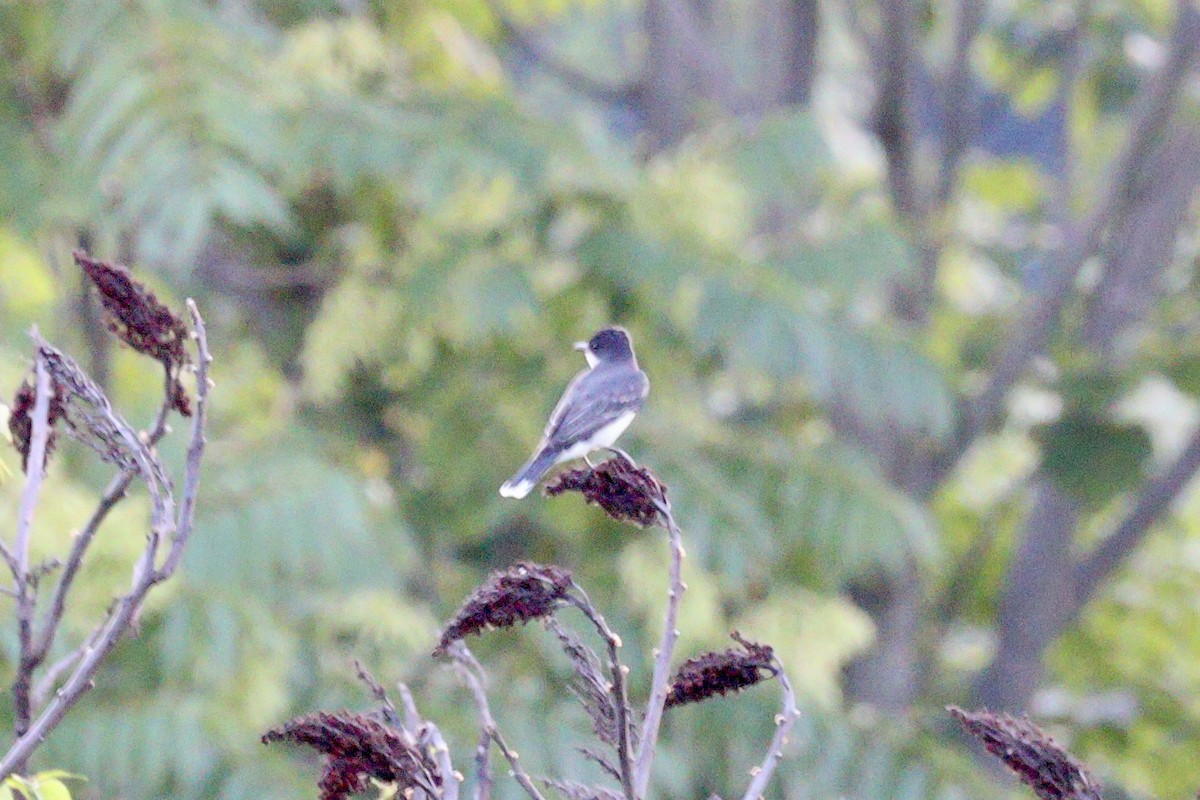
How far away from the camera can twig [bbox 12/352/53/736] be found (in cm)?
204

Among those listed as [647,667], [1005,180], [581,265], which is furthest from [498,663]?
[1005,180]

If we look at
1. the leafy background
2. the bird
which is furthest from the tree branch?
the bird

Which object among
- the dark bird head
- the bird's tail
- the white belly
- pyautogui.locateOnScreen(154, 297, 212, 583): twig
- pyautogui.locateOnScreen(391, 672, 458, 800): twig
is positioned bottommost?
pyautogui.locateOnScreen(391, 672, 458, 800): twig

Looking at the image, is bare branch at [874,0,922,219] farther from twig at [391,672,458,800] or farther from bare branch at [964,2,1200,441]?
twig at [391,672,458,800]

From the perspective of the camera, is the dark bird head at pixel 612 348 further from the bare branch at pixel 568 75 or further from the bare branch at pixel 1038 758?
the bare branch at pixel 568 75

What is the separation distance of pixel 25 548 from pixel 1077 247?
646 centimetres

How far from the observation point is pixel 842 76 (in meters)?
10.7

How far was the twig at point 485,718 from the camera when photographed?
1.99m

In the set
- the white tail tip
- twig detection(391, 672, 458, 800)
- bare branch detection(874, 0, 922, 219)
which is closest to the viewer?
twig detection(391, 672, 458, 800)

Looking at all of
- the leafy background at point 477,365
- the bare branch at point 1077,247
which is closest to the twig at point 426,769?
the leafy background at point 477,365

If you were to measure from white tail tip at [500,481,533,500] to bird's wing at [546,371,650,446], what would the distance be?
0.28 m

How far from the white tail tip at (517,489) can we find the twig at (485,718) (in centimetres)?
76

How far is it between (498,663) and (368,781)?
4.45m

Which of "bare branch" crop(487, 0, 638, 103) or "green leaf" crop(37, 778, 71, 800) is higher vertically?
"bare branch" crop(487, 0, 638, 103)
